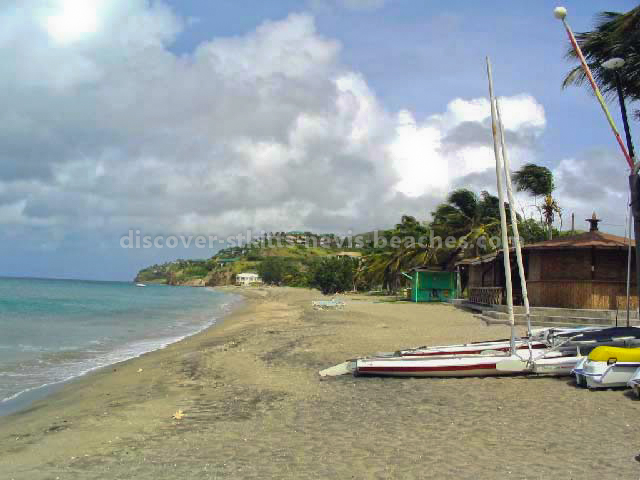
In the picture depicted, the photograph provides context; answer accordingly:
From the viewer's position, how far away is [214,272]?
19200 centimetres

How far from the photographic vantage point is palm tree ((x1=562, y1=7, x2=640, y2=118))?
45.1 ft

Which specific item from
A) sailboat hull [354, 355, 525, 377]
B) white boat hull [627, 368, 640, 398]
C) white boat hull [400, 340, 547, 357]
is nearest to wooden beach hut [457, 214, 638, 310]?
white boat hull [400, 340, 547, 357]

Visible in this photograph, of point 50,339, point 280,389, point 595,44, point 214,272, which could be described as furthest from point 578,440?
point 214,272

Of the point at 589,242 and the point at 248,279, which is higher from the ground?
the point at 589,242

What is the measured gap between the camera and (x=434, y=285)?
41781 millimetres

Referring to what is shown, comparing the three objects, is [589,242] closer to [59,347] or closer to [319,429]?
[319,429]

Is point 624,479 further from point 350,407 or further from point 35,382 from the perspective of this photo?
point 35,382

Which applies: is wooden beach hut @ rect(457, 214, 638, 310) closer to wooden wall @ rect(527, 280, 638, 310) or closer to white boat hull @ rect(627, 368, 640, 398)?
wooden wall @ rect(527, 280, 638, 310)

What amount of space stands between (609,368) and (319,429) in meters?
4.32

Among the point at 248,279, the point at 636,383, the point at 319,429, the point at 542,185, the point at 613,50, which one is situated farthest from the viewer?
the point at 248,279

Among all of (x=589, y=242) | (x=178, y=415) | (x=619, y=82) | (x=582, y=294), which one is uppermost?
(x=619, y=82)

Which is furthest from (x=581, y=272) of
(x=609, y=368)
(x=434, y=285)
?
(x=434, y=285)

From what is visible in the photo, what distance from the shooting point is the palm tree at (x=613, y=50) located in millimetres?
13742

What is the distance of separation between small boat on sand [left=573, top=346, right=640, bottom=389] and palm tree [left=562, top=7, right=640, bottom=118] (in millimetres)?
8392
